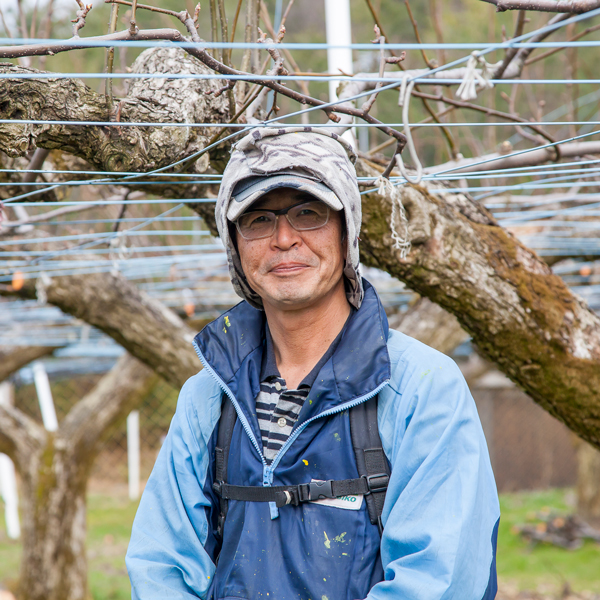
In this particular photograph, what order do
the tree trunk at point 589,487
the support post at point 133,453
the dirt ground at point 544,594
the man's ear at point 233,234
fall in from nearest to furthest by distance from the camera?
the man's ear at point 233,234, the dirt ground at point 544,594, the tree trunk at point 589,487, the support post at point 133,453

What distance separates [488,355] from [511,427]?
8087 millimetres

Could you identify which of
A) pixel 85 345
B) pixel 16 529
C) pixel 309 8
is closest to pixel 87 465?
pixel 85 345

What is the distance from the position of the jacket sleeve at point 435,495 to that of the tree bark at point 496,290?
2.64 feet

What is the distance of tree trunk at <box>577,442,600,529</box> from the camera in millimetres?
7770

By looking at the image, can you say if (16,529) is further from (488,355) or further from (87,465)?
(488,355)

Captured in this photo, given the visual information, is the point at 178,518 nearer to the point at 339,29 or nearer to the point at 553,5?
the point at 553,5

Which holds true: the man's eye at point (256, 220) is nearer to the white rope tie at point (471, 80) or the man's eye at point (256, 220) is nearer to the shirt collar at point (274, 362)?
the shirt collar at point (274, 362)

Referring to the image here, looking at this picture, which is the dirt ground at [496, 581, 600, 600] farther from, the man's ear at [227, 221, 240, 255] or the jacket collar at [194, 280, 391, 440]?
the man's ear at [227, 221, 240, 255]

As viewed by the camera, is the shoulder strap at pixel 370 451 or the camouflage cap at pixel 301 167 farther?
the camouflage cap at pixel 301 167

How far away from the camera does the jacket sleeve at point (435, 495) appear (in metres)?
1.29

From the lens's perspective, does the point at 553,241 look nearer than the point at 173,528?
No

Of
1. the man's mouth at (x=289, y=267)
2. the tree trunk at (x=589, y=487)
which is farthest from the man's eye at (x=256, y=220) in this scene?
the tree trunk at (x=589, y=487)

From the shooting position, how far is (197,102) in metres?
1.82

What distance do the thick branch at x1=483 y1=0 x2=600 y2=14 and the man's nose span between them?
648 millimetres
